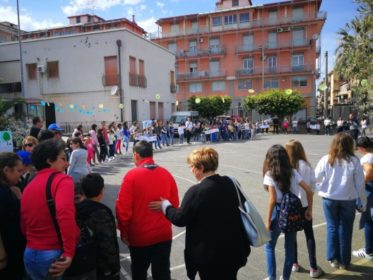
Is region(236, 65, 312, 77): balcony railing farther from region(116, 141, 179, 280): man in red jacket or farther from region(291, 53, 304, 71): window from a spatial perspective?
region(116, 141, 179, 280): man in red jacket

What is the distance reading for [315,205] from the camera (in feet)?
22.9

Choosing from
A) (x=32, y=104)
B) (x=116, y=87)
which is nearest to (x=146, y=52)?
(x=116, y=87)

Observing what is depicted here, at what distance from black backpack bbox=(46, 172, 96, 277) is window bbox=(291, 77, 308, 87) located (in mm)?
49659

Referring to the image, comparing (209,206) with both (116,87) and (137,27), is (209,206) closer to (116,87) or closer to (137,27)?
(116,87)

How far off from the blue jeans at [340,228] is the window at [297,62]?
47482 mm

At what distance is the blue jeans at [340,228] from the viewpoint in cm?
407

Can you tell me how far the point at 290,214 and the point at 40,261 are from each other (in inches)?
101

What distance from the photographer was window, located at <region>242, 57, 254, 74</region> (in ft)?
165

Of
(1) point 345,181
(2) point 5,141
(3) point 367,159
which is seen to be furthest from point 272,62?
(1) point 345,181

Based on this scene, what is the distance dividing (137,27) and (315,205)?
55697mm

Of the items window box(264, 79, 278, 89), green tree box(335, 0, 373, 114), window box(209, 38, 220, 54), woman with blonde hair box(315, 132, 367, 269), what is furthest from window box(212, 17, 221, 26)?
woman with blonde hair box(315, 132, 367, 269)

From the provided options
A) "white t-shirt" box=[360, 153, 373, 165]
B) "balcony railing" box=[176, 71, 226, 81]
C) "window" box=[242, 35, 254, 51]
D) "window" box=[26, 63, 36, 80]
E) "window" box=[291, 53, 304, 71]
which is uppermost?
"window" box=[242, 35, 254, 51]

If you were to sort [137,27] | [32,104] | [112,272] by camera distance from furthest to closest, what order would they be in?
[137,27] < [32,104] < [112,272]

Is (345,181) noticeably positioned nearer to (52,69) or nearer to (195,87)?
(52,69)
